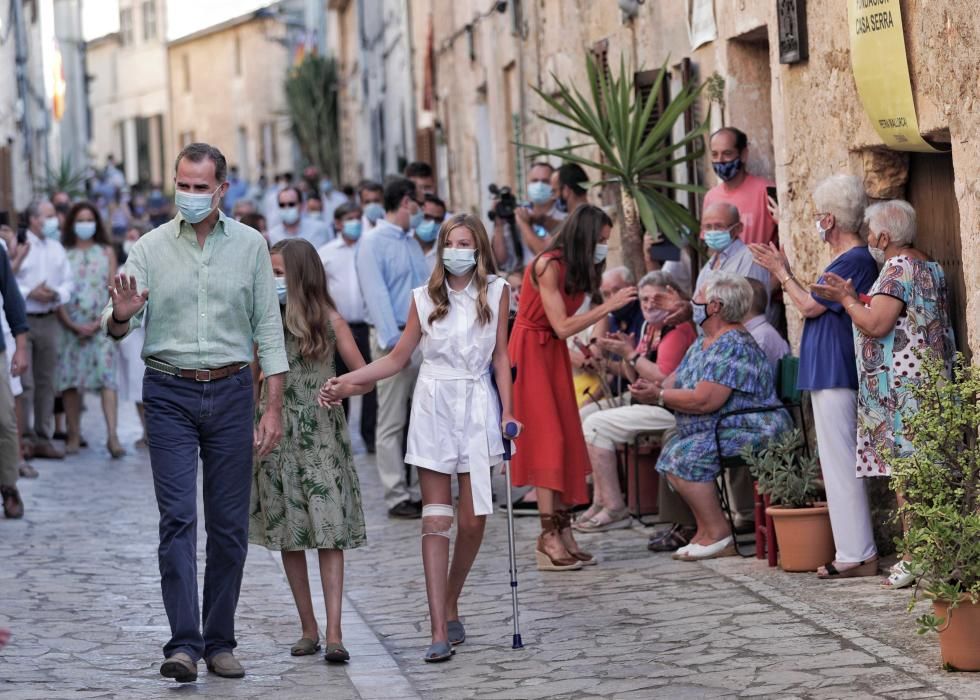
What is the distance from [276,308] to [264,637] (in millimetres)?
1614

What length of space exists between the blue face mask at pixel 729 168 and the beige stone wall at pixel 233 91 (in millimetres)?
44240

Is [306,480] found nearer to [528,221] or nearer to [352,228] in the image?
[528,221]

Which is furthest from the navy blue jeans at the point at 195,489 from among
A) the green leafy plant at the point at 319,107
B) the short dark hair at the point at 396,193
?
the green leafy plant at the point at 319,107

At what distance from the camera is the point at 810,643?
6.91 meters

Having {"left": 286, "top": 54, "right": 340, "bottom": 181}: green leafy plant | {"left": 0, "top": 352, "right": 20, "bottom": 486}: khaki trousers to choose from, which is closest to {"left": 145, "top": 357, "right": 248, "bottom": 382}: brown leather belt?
{"left": 0, "top": 352, "right": 20, "bottom": 486}: khaki trousers

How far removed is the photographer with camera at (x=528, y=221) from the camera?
1244 cm

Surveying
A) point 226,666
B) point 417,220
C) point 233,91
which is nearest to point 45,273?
point 417,220

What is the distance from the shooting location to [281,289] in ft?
25.3

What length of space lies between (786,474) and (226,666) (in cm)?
300

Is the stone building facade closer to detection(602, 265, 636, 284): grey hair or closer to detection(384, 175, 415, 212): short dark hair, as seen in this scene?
detection(602, 265, 636, 284): grey hair

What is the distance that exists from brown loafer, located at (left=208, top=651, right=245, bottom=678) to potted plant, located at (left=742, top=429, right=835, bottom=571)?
9.28ft

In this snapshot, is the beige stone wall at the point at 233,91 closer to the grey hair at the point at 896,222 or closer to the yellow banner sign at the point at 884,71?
the yellow banner sign at the point at 884,71

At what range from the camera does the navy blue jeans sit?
6750 mm

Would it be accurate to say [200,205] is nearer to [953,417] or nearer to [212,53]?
[953,417]
